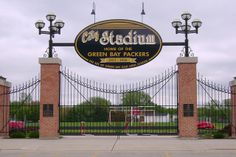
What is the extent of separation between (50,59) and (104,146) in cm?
642

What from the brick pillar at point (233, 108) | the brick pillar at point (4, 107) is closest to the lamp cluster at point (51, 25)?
the brick pillar at point (4, 107)

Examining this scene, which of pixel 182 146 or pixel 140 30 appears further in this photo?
pixel 140 30

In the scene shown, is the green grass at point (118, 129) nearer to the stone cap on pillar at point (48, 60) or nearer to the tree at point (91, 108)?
the tree at point (91, 108)

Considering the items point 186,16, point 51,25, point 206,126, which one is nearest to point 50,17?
point 51,25

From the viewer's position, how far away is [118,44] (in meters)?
24.3

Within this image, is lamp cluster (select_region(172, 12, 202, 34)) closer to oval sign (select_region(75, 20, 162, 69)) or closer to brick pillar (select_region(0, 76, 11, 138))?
oval sign (select_region(75, 20, 162, 69))

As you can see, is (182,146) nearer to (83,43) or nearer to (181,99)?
(181,99)

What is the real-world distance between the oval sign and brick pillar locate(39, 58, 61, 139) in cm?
A: 180

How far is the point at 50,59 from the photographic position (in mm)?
23625

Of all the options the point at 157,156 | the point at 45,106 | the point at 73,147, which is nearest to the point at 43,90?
the point at 45,106

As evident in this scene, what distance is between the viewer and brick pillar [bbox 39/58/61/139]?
76.4 feet

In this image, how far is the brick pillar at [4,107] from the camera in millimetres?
24969

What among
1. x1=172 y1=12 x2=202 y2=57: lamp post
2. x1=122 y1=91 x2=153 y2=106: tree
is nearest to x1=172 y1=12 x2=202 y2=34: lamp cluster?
x1=172 y1=12 x2=202 y2=57: lamp post

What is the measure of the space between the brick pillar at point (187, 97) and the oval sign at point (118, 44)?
183 centimetres
